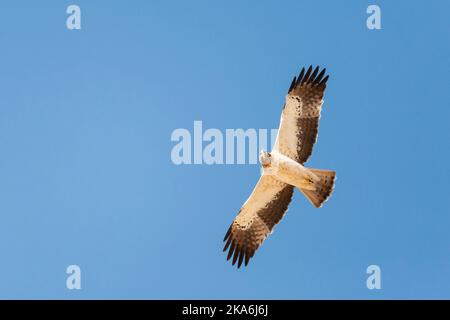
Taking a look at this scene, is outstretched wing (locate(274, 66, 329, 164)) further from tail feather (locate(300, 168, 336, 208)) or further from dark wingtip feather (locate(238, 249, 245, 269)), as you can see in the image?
dark wingtip feather (locate(238, 249, 245, 269))

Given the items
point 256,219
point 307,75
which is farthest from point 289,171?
point 307,75

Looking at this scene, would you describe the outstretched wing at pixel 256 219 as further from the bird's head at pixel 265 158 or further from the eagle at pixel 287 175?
the bird's head at pixel 265 158

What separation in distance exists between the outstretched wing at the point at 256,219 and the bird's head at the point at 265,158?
18.9 inches

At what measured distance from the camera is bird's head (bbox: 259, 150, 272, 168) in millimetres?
11766

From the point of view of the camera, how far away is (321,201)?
11898mm

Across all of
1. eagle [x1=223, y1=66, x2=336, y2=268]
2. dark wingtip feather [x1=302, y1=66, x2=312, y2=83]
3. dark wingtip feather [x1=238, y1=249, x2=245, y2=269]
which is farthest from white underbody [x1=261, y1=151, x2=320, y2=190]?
dark wingtip feather [x1=238, y1=249, x2=245, y2=269]

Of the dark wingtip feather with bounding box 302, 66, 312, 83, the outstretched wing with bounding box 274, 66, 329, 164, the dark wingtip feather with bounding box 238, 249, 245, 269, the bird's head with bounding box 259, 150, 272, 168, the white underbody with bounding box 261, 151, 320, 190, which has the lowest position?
the dark wingtip feather with bounding box 238, 249, 245, 269

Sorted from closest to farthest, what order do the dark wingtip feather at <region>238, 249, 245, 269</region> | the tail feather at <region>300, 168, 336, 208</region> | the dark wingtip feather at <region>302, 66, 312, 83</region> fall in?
1. the tail feather at <region>300, 168, 336, 208</region>
2. the dark wingtip feather at <region>302, 66, 312, 83</region>
3. the dark wingtip feather at <region>238, 249, 245, 269</region>

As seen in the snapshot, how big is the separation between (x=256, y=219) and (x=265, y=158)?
3.74 feet

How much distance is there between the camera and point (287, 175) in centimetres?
1184

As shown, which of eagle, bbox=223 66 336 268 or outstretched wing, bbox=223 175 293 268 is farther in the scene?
outstretched wing, bbox=223 175 293 268
